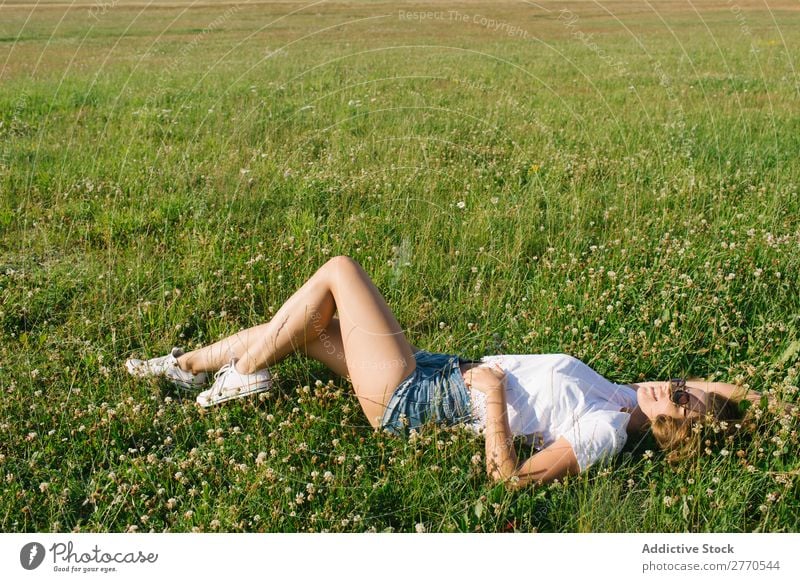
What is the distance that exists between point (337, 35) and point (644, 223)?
17.6 metres

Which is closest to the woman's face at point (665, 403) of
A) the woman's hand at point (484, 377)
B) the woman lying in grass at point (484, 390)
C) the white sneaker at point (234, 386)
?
the woman lying in grass at point (484, 390)

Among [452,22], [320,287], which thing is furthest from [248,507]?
[452,22]

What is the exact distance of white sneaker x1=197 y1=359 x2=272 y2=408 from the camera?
170 inches

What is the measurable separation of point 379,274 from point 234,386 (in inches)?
67.2

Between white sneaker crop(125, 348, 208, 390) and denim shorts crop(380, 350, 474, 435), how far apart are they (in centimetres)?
114

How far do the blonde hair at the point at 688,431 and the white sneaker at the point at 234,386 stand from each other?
1999 mm

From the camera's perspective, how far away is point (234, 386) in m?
4.36

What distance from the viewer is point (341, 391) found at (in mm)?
4348

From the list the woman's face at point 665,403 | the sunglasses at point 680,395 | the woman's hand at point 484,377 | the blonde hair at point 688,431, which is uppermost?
the woman's hand at point 484,377

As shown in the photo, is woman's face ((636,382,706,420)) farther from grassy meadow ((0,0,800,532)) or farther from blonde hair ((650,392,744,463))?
grassy meadow ((0,0,800,532))

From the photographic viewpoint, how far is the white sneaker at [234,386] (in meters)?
4.31

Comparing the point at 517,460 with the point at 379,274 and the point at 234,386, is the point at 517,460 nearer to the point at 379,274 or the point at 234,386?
the point at 234,386

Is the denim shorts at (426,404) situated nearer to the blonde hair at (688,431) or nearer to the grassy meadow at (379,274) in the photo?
the grassy meadow at (379,274)

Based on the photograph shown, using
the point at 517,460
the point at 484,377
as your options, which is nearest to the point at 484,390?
the point at 484,377
